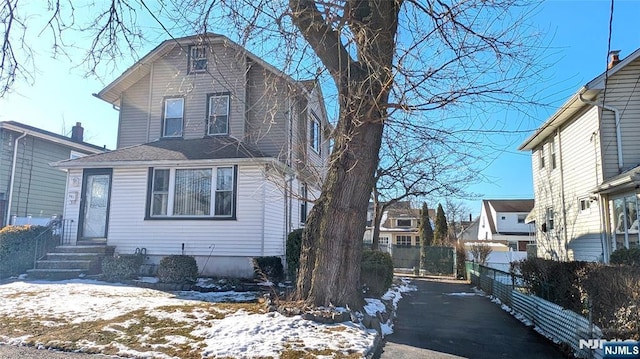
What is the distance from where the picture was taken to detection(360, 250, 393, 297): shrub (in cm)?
957

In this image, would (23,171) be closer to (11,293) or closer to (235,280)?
(11,293)

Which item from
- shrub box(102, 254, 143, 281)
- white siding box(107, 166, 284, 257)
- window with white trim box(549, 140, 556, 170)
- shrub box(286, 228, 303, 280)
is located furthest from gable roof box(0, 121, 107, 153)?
window with white trim box(549, 140, 556, 170)

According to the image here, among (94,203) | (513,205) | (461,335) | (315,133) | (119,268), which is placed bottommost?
(461,335)

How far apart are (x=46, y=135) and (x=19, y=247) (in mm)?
7651

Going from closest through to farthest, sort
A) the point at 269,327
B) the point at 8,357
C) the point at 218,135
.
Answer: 1. the point at 8,357
2. the point at 269,327
3. the point at 218,135

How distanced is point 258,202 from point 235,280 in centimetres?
231

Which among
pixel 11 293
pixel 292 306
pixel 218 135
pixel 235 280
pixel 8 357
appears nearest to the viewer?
pixel 8 357

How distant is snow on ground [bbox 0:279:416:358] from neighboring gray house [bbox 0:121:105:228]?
837 cm

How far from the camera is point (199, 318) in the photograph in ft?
21.9

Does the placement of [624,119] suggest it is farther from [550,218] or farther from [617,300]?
[617,300]

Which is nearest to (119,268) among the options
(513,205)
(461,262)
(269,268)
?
(269,268)

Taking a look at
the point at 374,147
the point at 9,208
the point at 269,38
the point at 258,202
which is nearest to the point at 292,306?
the point at 374,147

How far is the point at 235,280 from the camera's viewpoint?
11.3m

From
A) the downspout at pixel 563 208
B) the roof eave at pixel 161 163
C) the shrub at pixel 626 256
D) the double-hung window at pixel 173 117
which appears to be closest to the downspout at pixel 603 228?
the shrub at pixel 626 256
